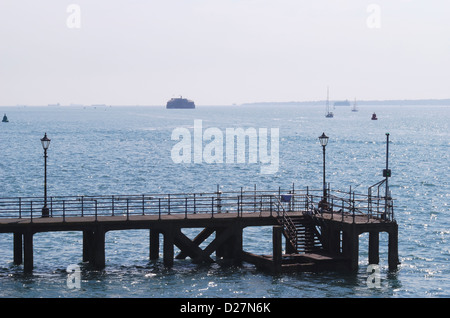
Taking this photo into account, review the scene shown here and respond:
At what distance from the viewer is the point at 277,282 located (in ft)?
120

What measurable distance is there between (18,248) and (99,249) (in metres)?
4.99

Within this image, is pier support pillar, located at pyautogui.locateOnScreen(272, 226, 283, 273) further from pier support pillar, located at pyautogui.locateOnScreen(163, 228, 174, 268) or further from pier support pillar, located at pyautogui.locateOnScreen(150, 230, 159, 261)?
pier support pillar, located at pyautogui.locateOnScreen(150, 230, 159, 261)

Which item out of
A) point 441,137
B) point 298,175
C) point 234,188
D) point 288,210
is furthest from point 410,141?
point 288,210

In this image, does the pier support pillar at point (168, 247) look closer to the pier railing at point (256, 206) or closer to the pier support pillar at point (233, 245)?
the pier railing at point (256, 206)

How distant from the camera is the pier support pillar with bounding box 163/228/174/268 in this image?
127 feet

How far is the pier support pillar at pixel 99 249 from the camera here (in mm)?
37844

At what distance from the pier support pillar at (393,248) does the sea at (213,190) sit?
1.98ft

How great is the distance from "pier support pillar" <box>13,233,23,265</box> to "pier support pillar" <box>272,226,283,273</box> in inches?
512

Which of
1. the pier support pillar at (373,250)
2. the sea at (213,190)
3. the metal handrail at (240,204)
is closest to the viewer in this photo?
the sea at (213,190)

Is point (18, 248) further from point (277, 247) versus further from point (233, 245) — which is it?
point (277, 247)

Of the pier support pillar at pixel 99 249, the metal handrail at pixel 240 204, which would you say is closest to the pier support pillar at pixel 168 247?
the metal handrail at pixel 240 204

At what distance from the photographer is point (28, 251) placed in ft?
123

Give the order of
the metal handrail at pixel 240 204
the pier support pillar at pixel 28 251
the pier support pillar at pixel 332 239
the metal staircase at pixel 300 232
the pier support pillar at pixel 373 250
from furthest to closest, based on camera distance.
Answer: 1. the metal staircase at pixel 300 232
2. the pier support pillar at pixel 332 239
3. the metal handrail at pixel 240 204
4. the pier support pillar at pixel 373 250
5. the pier support pillar at pixel 28 251
